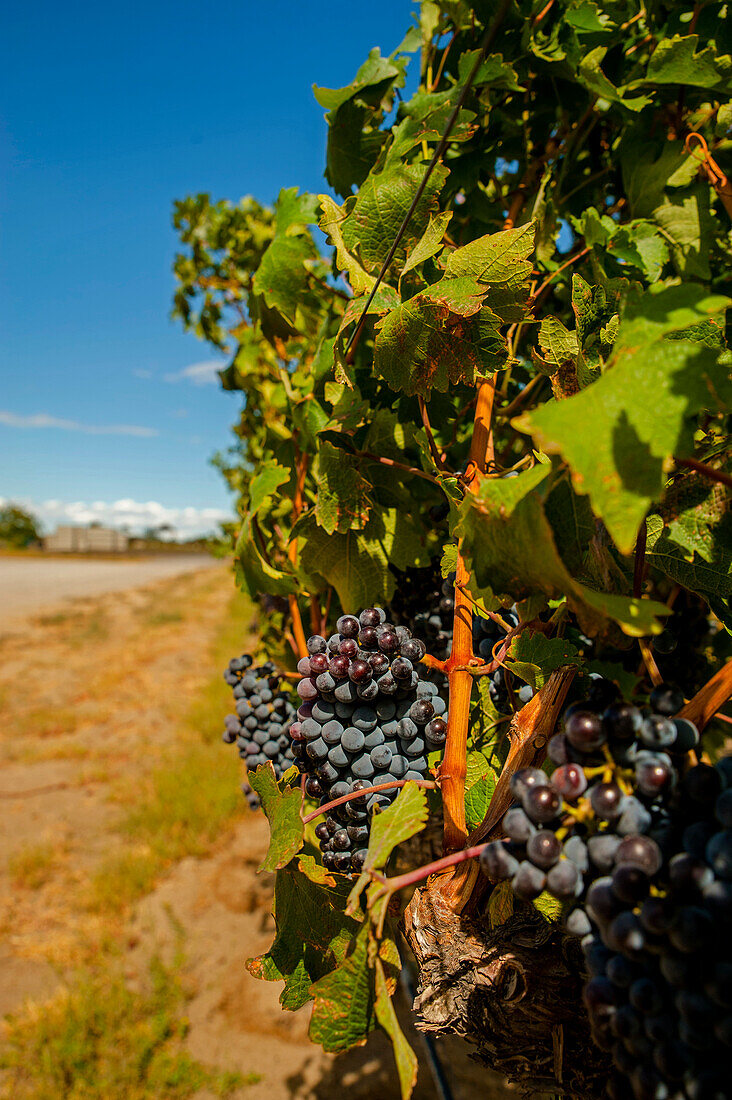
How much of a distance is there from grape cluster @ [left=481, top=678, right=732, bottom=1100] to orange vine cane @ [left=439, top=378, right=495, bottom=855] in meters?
0.21

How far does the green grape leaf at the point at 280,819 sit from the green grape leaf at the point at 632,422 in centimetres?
55

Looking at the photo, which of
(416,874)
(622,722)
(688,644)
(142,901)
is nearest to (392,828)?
(416,874)

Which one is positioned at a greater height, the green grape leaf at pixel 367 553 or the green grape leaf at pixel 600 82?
the green grape leaf at pixel 600 82

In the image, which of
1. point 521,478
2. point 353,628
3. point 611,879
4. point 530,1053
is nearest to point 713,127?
point 521,478

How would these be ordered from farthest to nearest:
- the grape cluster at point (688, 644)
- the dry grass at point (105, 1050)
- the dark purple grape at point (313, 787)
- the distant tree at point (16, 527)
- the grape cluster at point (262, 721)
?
the distant tree at point (16, 527) < the dry grass at point (105, 1050) < the grape cluster at point (262, 721) < the grape cluster at point (688, 644) < the dark purple grape at point (313, 787)

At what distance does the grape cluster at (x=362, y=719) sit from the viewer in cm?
85

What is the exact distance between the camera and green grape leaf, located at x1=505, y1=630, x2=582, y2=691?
71cm

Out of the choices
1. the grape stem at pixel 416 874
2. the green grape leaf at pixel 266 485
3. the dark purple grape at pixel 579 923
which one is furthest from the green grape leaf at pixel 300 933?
the green grape leaf at pixel 266 485

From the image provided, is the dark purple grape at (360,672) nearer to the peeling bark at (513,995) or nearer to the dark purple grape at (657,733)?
the peeling bark at (513,995)

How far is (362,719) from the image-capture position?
33.9 inches

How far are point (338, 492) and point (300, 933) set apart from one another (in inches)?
24.7

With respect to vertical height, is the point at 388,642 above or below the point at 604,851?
above

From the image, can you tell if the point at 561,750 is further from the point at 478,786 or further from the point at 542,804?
the point at 478,786

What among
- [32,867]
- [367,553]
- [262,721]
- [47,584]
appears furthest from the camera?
[47,584]
